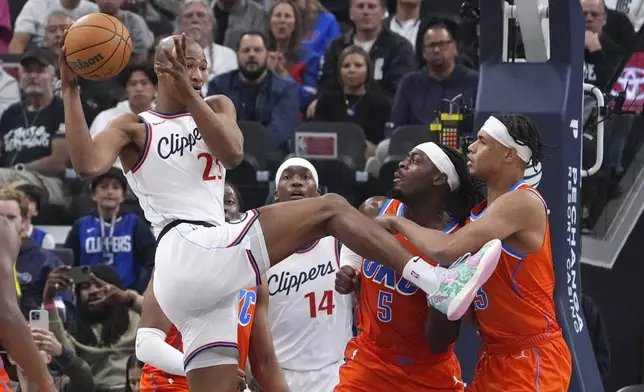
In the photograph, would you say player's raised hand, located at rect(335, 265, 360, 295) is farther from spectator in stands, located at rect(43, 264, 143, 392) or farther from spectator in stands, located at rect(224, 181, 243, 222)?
spectator in stands, located at rect(43, 264, 143, 392)

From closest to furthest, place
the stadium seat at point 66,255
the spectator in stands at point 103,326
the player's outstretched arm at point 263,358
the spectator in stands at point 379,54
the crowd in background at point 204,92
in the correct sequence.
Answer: the player's outstretched arm at point 263,358 → the spectator in stands at point 103,326 → the crowd in background at point 204,92 → the stadium seat at point 66,255 → the spectator in stands at point 379,54

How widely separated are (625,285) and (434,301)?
14.8ft

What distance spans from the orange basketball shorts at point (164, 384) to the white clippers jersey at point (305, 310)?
1.32m

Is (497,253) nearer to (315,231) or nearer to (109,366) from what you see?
(315,231)

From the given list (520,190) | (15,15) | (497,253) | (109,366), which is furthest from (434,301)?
(15,15)

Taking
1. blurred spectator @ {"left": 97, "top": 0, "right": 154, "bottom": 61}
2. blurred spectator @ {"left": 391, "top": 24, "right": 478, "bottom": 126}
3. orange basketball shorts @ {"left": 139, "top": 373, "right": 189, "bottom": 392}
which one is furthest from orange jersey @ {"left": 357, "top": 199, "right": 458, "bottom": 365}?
blurred spectator @ {"left": 97, "top": 0, "right": 154, "bottom": 61}

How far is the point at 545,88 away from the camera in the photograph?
764 centimetres

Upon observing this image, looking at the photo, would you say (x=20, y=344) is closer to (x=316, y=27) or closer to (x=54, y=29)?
(x=54, y=29)

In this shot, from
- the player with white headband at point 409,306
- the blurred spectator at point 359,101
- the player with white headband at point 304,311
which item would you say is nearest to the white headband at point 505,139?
the player with white headband at point 409,306

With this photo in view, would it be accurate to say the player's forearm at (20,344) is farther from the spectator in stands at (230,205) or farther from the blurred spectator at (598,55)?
the blurred spectator at (598,55)

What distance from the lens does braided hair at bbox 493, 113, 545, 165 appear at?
627 cm

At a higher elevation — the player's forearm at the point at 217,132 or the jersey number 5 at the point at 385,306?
the player's forearm at the point at 217,132

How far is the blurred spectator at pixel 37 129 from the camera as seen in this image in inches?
439

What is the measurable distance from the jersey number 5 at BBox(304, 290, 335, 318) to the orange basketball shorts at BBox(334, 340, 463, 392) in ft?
4.81
